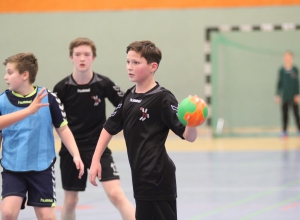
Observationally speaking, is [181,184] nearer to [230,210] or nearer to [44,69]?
[230,210]

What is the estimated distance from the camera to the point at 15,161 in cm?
491

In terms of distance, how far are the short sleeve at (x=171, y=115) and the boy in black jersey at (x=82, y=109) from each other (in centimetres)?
167

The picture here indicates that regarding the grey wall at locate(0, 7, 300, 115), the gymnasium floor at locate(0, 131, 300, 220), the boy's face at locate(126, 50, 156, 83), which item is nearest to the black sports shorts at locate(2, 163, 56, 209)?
the boy's face at locate(126, 50, 156, 83)

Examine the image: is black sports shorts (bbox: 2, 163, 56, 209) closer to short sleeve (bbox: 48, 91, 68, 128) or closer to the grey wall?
short sleeve (bbox: 48, 91, 68, 128)

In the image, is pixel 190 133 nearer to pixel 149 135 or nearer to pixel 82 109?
pixel 149 135

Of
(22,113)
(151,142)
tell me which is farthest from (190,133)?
(22,113)

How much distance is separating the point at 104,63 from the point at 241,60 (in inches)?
155

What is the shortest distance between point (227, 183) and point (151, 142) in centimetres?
502

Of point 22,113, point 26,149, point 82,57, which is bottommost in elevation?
point 26,149

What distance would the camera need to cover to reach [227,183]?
30.5 feet

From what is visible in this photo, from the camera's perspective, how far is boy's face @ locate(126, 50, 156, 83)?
455cm

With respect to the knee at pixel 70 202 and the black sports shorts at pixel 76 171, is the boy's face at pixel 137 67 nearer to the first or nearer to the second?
the black sports shorts at pixel 76 171

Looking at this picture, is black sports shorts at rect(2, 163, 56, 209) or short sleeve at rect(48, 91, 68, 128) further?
short sleeve at rect(48, 91, 68, 128)

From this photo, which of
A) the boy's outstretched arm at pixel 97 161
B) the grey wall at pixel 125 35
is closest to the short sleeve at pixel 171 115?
the boy's outstretched arm at pixel 97 161
